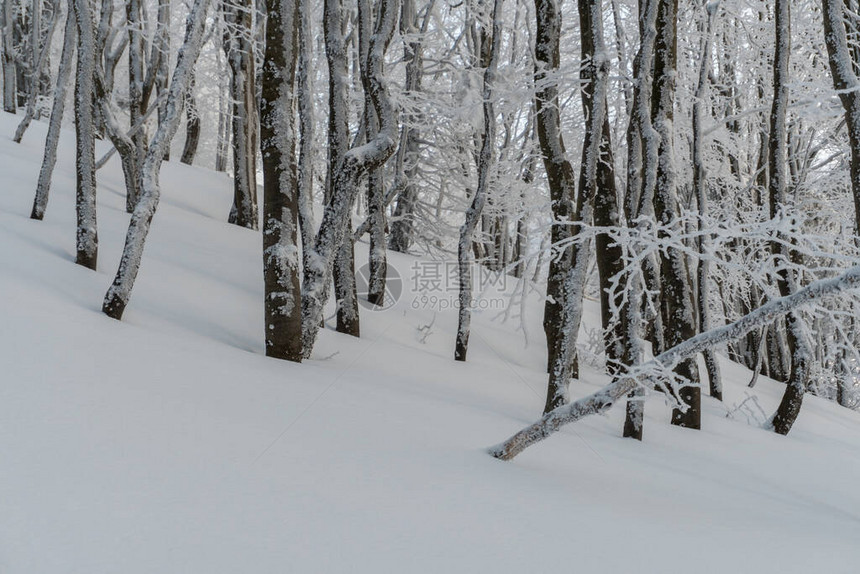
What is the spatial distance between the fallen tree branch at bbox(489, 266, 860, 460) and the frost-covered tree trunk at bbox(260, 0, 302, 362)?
221 centimetres

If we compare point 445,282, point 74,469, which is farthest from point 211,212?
point 74,469

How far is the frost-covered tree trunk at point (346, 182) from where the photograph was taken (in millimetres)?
4680

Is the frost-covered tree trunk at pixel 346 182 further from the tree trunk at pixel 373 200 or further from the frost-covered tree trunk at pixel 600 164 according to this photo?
the frost-covered tree trunk at pixel 600 164

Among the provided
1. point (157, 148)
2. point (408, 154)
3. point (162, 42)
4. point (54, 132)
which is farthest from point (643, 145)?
point (162, 42)

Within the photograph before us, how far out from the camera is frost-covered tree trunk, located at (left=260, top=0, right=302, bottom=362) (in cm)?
461

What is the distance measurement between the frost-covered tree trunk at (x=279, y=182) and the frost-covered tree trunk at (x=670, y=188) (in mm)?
3107

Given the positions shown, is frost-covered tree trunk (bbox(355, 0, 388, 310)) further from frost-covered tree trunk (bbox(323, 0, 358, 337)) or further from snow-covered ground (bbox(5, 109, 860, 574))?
snow-covered ground (bbox(5, 109, 860, 574))

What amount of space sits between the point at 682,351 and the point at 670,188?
137 inches

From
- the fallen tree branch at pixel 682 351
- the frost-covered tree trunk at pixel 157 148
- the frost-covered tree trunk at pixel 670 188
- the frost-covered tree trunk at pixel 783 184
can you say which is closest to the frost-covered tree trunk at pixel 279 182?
the frost-covered tree trunk at pixel 157 148

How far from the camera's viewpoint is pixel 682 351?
255cm

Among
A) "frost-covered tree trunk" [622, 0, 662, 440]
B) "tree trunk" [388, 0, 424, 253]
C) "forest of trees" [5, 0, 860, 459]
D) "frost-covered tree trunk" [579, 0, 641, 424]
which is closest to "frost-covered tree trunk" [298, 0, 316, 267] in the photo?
"forest of trees" [5, 0, 860, 459]

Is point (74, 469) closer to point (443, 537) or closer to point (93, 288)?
point (443, 537)

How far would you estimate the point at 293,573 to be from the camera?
1681 mm

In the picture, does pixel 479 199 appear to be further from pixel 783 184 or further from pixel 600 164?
pixel 783 184
